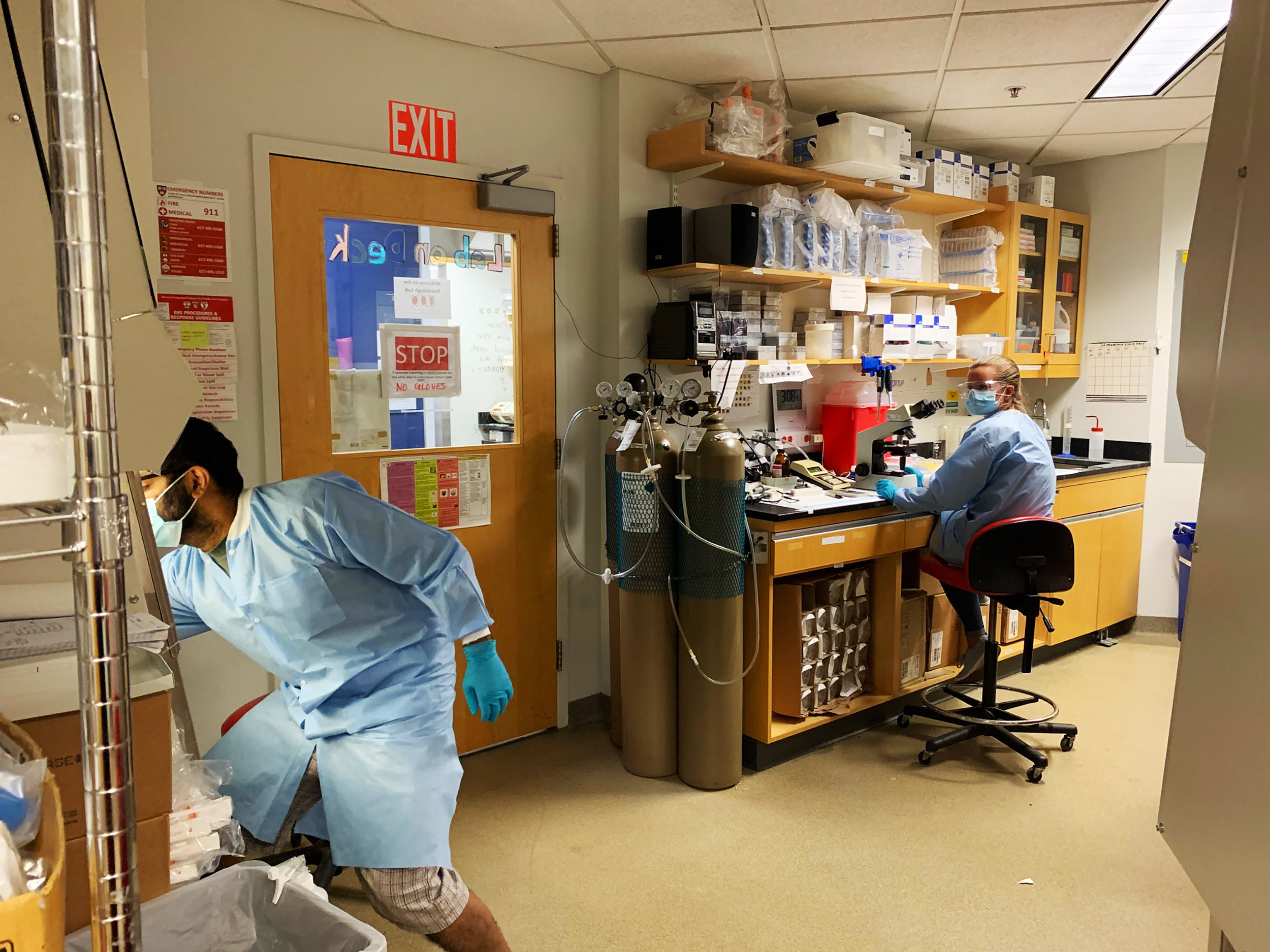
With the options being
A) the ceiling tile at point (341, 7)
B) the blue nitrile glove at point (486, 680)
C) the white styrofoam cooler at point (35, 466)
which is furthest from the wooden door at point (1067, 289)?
the white styrofoam cooler at point (35, 466)

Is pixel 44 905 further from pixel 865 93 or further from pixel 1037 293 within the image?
pixel 1037 293

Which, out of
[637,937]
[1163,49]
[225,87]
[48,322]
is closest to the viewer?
[48,322]

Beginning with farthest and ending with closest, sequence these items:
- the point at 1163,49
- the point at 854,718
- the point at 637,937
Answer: the point at 854,718
the point at 1163,49
the point at 637,937

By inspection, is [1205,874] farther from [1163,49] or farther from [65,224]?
→ [1163,49]

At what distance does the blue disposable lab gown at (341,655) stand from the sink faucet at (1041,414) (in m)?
4.34

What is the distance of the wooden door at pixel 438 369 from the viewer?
111 inches

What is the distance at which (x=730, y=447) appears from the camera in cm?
294

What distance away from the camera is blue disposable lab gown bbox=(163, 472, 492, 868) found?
1.79m

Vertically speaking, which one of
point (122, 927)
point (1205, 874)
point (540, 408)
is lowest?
point (1205, 874)

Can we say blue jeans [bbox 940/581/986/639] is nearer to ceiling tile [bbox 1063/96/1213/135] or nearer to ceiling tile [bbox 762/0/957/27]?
ceiling tile [bbox 762/0/957/27]

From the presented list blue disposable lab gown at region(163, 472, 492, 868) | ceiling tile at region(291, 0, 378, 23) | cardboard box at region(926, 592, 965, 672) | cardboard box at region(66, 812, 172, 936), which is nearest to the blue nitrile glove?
blue disposable lab gown at region(163, 472, 492, 868)

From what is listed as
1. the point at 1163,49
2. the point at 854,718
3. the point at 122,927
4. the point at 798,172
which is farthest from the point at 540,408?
the point at 122,927

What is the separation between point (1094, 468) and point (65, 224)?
4668 millimetres

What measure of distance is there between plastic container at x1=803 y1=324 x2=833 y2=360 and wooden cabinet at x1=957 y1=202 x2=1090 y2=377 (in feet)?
4.26
